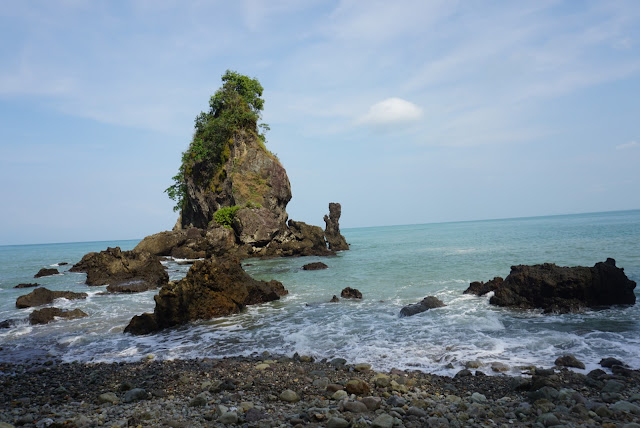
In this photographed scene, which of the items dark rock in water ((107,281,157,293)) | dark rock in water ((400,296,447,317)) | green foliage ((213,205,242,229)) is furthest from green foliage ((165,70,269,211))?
dark rock in water ((400,296,447,317))

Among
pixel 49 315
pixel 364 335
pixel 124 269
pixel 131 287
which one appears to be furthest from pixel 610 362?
pixel 124 269

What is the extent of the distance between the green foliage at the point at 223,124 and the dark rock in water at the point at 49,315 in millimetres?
36751

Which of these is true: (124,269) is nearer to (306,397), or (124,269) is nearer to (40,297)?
(40,297)

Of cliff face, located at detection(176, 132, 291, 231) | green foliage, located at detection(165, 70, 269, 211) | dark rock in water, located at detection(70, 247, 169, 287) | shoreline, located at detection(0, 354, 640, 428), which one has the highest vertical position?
green foliage, located at detection(165, 70, 269, 211)

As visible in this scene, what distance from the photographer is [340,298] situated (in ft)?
57.1

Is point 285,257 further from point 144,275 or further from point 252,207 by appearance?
point 144,275

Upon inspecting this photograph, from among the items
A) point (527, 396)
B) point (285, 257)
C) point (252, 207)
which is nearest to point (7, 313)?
point (527, 396)

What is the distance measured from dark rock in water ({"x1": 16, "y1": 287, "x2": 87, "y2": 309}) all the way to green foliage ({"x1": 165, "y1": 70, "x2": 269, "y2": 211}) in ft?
106

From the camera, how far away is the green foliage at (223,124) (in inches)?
2012

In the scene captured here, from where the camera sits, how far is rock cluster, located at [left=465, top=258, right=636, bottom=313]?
43.2 ft

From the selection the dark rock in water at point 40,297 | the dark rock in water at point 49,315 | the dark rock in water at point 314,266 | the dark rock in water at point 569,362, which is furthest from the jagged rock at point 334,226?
the dark rock in water at point 569,362

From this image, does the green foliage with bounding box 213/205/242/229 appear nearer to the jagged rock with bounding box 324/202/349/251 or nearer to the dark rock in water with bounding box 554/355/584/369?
the jagged rock with bounding box 324/202/349/251

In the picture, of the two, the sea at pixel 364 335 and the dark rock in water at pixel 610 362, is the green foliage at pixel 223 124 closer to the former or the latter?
the sea at pixel 364 335

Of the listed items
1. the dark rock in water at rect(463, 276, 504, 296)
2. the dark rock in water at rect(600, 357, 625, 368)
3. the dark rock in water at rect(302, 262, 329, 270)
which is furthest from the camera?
the dark rock in water at rect(302, 262, 329, 270)
